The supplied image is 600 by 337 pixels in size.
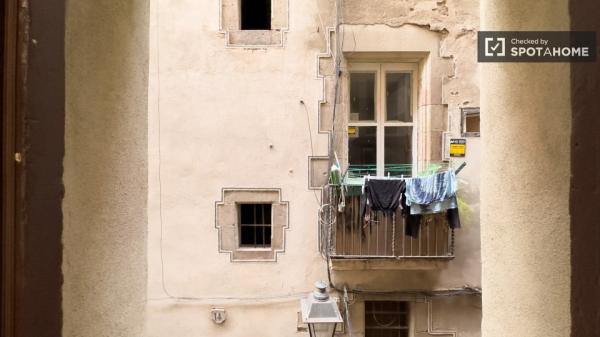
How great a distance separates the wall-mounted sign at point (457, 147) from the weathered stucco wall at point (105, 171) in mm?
5143

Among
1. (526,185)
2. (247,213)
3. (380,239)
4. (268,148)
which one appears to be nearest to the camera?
(526,185)

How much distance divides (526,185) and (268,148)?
15.5 feet

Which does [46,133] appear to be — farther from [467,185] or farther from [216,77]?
[467,185]

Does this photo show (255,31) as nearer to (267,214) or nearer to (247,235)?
(267,214)

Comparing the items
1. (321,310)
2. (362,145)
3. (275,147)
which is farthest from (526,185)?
(362,145)

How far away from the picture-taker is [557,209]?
5.11ft

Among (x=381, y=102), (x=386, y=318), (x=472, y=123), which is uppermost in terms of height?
(x=381, y=102)

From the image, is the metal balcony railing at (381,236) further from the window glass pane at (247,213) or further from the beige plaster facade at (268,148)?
the window glass pane at (247,213)

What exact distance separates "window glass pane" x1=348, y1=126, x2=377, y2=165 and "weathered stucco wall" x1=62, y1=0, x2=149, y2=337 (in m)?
4.94

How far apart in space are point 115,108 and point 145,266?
58cm

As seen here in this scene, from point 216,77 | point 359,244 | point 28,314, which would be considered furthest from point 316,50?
point 28,314

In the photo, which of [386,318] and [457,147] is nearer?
[457,147]

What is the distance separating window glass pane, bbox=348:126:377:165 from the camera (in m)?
6.53

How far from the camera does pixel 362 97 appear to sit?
6586 millimetres
